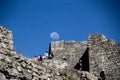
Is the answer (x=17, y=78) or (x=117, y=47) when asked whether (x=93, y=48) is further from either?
(x=17, y=78)

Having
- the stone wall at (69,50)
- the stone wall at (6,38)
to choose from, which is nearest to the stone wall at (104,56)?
the stone wall at (69,50)

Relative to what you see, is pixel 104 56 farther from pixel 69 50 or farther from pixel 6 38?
pixel 6 38

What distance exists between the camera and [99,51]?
28578mm

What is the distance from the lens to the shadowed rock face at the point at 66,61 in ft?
53.2

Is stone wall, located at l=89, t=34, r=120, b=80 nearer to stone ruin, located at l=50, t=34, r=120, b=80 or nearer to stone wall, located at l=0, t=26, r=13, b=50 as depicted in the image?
stone ruin, located at l=50, t=34, r=120, b=80

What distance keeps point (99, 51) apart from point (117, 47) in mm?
1351

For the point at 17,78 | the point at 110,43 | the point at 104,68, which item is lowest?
the point at 17,78

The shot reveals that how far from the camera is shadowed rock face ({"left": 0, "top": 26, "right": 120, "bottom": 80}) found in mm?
16203

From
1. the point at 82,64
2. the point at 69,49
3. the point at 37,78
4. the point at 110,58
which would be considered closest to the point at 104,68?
the point at 110,58

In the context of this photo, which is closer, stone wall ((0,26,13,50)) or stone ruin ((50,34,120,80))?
stone wall ((0,26,13,50))

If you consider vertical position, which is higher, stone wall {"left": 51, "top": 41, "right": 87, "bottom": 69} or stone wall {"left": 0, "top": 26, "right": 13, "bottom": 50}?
stone wall {"left": 51, "top": 41, "right": 87, "bottom": 69}

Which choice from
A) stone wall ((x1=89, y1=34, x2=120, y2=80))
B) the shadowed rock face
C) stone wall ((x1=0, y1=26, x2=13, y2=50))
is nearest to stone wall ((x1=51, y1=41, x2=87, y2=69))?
the shadowed rock face

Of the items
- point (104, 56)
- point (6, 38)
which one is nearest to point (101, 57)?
point (104, 56)

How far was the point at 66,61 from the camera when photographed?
29984 mm
